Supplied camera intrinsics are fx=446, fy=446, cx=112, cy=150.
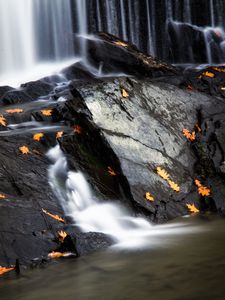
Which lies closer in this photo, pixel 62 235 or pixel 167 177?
pixel 62 235

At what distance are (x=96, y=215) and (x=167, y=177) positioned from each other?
1.20 meters

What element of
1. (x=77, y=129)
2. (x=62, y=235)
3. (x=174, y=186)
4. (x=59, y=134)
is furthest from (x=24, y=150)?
(x=174, y=186)

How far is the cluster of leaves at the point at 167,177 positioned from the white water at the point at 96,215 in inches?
29.3

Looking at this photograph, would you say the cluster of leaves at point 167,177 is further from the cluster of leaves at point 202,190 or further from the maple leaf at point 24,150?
the maple leaf at point 24,150

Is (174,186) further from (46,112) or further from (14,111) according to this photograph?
(14,111)

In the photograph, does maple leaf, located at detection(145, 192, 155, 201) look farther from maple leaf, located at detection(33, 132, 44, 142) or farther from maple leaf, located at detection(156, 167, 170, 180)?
maple leaf, located at detection(33, 132, 44, 142)

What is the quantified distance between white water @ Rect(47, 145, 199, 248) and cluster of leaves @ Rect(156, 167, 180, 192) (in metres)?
0.74

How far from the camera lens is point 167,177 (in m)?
5.87

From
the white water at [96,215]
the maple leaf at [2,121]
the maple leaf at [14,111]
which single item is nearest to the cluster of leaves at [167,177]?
the white water at [96,215]

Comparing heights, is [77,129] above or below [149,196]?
above

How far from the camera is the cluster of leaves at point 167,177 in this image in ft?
19.1

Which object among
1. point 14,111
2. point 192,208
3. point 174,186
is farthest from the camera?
point 14,111

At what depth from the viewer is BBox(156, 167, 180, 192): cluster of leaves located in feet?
19.1

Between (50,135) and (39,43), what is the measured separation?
9.31 m
